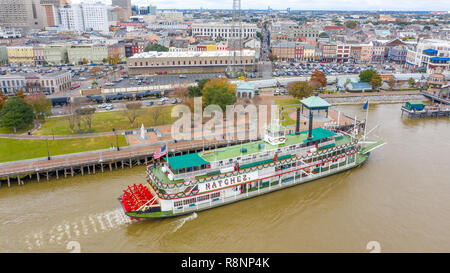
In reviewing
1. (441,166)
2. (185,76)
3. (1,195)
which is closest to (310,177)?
(441,166)

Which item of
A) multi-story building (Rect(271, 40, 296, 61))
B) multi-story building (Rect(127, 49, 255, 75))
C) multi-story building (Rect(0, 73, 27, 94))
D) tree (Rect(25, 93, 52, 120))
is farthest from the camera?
multi-story building (Rect(271, 40, 296, 61))

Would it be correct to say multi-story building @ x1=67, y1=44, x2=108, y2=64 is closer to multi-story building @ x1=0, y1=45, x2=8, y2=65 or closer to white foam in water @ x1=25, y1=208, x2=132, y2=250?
multi-story building @ x1=0, y1=45, x2=8, y2=65

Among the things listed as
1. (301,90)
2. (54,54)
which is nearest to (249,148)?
(301,90)

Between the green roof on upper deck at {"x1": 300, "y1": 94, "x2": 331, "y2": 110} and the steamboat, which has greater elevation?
the green roof on upper deck at {"x1": 300, "y1": 94, "x2": 331, "y2": 110}

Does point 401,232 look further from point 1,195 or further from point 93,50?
point 93,50

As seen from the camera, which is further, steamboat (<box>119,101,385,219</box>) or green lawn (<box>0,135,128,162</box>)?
green lawn (<box>0,135,128,162</box>)

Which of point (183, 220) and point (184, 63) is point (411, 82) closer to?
point (184, 63)

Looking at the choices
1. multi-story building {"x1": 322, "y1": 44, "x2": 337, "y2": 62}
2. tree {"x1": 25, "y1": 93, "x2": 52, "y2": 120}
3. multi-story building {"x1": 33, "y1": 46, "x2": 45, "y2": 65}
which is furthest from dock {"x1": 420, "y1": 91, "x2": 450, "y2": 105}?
multi-story building {"x1": 33, "y1": 46, "x2": 45, "y2": 65}
